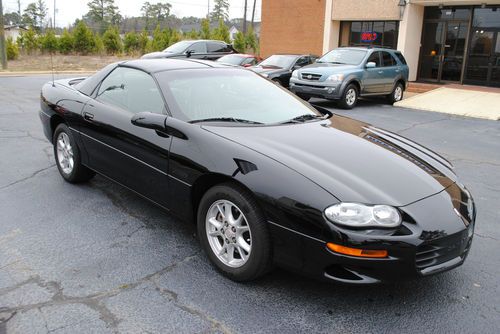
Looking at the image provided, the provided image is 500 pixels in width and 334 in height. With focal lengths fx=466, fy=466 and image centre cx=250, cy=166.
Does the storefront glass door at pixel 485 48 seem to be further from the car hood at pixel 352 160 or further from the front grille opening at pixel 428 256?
the front grille opening at pixel 428 256

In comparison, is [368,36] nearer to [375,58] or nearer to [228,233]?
[375,58]

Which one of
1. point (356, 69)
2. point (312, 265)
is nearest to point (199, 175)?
point (312, 265)

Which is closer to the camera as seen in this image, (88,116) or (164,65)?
(164,65)

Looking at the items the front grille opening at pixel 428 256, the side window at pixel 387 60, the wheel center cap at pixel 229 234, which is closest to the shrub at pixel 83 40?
the side window at pixel 387 60

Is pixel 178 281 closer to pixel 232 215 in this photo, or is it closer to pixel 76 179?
pixel 232 215

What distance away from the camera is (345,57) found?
45.0ft

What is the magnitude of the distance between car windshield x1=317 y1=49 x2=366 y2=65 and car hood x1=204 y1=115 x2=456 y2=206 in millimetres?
9952

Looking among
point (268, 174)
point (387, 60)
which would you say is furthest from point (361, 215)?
point (387, 60)

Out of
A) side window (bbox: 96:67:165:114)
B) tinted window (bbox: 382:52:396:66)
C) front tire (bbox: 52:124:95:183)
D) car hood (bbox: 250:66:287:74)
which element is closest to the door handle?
side window (bbox: 96:67:165:114)

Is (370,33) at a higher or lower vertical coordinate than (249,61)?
higher

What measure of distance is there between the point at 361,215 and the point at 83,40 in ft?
110

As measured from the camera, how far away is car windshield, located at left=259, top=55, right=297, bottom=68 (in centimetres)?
1536

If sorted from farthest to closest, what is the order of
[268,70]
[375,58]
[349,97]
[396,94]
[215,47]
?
[215,47], [268,70], [396,94], [375,58], [349,97]

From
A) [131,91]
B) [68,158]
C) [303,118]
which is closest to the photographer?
[303,118]
